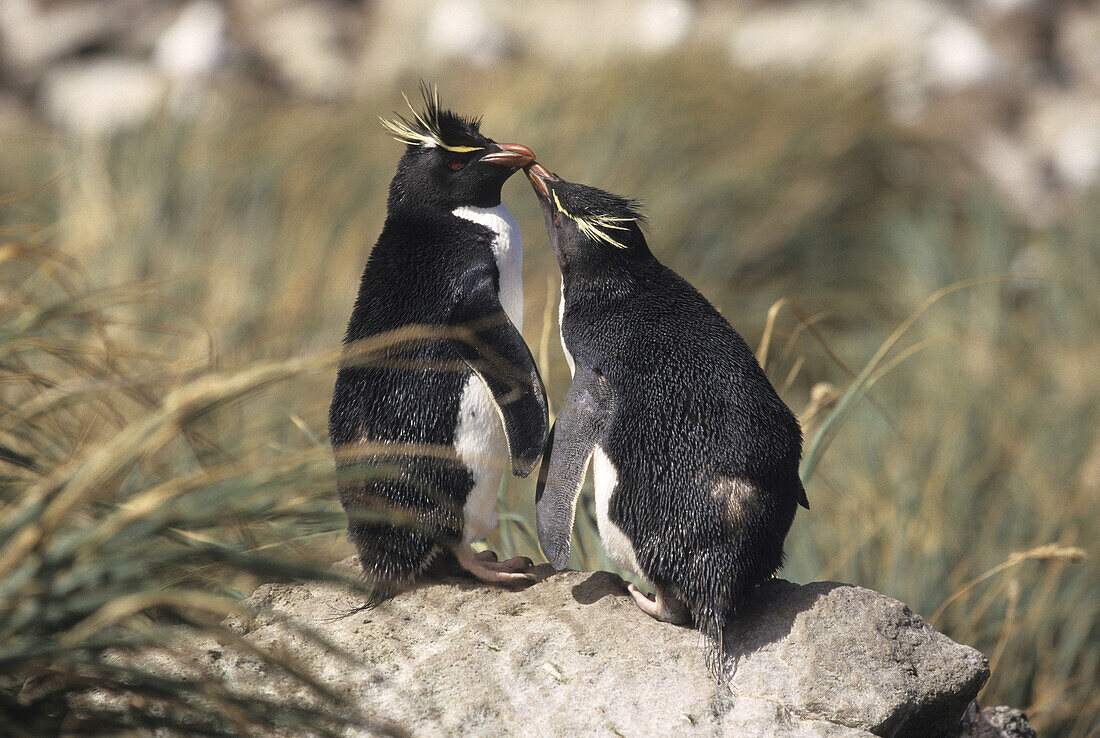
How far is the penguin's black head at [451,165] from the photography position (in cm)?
179

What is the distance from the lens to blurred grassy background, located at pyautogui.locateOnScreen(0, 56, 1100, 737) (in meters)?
3.12

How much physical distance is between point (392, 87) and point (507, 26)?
1544 millimetres

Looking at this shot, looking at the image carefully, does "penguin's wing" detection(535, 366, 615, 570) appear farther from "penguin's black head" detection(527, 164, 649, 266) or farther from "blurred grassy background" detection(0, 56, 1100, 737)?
"blurred grassy background" detection(0, 56, 1100, 737)

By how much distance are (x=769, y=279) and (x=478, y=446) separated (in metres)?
4.20

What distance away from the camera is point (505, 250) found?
179cm

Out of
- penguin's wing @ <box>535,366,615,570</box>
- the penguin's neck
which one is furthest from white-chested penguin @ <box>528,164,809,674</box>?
the penguin's neck

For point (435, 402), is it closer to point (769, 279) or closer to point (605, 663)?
point (605, 663)

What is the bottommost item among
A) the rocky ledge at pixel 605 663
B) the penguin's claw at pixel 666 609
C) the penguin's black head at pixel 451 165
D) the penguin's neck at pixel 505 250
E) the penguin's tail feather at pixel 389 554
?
the rocky ledge at pixel 605 663

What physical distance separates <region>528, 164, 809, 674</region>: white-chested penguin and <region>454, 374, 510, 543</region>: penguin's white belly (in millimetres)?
85

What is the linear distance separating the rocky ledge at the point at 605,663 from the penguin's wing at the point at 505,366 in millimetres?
256

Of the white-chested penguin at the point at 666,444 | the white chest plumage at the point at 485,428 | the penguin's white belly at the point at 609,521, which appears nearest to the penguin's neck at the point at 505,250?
the white chest plumage at the point at 485,428

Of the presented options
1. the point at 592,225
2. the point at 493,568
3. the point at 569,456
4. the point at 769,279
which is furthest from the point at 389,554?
the point at 769,279

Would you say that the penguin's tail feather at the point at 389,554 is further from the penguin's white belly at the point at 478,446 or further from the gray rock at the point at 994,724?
the gray rock at the point at 994,724

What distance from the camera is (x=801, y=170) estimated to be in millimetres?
5777
